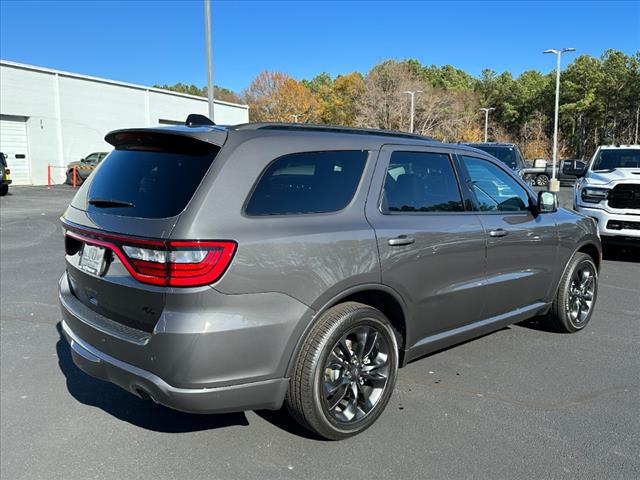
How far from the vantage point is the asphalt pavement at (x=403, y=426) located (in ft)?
9.40

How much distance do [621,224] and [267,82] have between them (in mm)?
70114

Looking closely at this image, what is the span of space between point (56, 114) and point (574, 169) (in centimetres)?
2878

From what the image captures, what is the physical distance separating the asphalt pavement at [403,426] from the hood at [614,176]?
437 cm

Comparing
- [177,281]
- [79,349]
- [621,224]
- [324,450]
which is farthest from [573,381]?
[621,224]

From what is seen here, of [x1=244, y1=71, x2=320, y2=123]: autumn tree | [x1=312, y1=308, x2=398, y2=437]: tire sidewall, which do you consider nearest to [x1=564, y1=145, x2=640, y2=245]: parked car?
[x1=312, y1=308, x2=398, y2=437]: tire sidewall

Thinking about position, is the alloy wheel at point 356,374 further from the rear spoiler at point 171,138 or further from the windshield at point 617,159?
the windshield at point 617,159

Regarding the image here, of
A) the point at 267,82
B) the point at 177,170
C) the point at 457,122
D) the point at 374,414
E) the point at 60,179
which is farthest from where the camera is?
the point at 267,82

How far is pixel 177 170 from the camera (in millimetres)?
2809

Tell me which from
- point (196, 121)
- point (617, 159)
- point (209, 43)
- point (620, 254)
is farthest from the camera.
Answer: point (209, 43)

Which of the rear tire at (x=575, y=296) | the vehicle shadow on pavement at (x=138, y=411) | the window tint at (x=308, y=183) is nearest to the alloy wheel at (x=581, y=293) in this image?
the rear tire at (x=575, y=296)

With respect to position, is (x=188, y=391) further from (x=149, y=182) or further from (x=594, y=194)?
(x=594, y=194)

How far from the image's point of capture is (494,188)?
14.0ft

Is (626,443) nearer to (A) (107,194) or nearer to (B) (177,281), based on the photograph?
(B) (177,281)

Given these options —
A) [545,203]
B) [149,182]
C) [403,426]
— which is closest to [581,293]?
[545,203]
